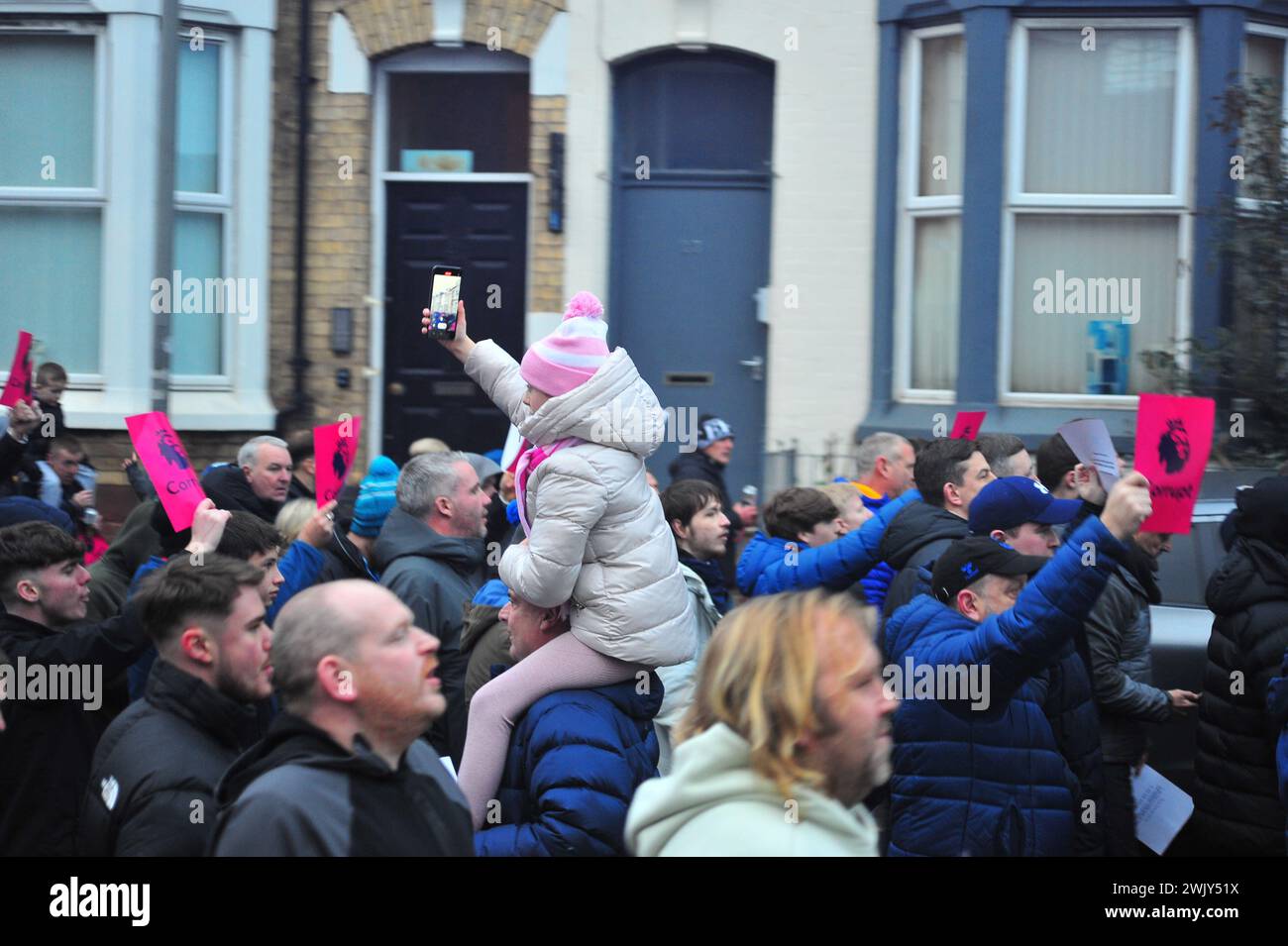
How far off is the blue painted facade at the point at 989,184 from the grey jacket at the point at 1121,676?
413 centimetres

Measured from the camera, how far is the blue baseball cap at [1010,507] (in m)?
5.07

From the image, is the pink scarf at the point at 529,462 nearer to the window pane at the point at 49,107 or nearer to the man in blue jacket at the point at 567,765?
the man in blue jacket at the point at 567,765

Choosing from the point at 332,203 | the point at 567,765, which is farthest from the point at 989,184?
the point at 567,765

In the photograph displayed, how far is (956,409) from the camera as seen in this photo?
34.8 ft

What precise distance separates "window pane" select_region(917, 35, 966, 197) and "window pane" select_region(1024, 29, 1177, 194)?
1.51ft

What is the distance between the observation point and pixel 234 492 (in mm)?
7129

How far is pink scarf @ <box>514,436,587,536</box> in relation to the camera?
460 cm

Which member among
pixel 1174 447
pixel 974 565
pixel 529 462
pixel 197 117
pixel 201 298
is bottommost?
pixel 974 565

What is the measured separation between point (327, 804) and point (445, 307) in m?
2.58

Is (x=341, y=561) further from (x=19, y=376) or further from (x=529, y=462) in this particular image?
(x=19, y=376)

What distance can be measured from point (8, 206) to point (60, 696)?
762cm

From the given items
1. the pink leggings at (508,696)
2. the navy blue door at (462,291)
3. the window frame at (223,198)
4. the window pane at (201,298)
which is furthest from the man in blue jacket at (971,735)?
the window pane at (201,298)

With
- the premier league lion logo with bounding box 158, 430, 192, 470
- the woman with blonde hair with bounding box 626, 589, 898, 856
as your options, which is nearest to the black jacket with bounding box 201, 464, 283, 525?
the premier league lion logo with bounding box 158, 430, 192, 470

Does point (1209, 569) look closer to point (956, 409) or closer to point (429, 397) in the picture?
point (956, 409)
